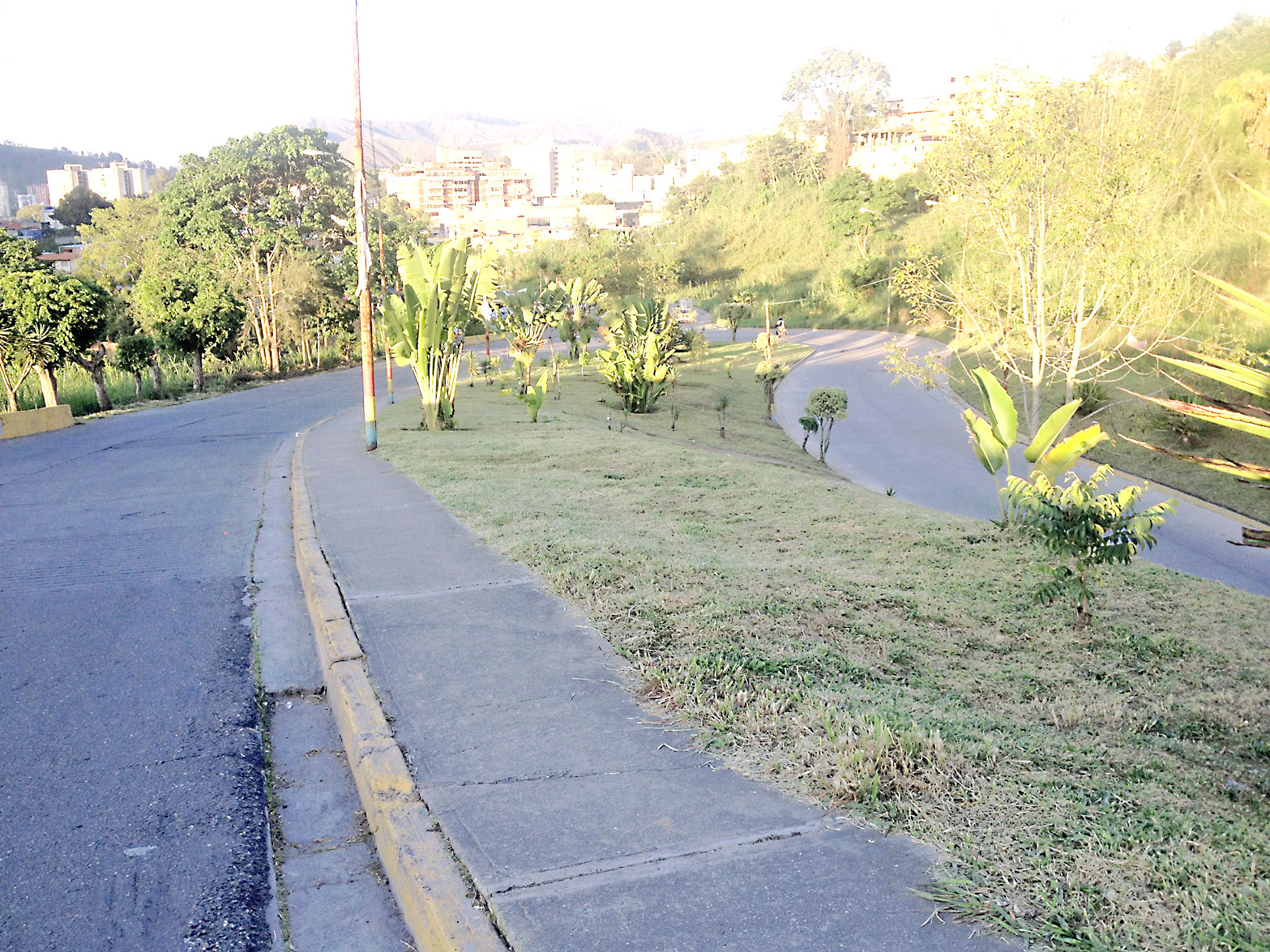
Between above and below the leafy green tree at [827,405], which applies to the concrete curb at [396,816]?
below

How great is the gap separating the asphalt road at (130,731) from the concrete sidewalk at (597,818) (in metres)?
0.76

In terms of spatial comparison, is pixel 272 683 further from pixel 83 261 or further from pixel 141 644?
pixel 83 261

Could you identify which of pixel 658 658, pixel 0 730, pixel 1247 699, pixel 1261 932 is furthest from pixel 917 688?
pixel 0 730

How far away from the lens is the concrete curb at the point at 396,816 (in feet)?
10.4

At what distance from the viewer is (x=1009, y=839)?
3.41 m

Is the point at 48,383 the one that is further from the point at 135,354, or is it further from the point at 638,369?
the point at 638,369

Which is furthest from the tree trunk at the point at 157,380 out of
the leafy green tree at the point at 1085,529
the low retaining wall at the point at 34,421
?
the leafy green tree at the point at 1085,529

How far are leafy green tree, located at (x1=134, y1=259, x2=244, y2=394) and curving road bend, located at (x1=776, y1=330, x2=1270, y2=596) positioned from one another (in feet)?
53.6

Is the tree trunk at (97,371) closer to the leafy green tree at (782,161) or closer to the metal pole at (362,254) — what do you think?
the metal pole at (362,254)

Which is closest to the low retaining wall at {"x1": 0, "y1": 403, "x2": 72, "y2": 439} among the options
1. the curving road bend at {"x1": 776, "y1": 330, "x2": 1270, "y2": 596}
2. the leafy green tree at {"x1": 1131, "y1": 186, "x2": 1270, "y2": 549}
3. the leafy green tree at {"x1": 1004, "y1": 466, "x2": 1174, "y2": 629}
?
the curving road bend at {"x1": 776, "y1": 330, "x2": 1270, "y2": 596}

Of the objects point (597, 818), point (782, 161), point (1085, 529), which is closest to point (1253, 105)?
point (1085, 529)

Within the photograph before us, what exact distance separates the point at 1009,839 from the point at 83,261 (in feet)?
193

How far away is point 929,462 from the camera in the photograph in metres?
22.0

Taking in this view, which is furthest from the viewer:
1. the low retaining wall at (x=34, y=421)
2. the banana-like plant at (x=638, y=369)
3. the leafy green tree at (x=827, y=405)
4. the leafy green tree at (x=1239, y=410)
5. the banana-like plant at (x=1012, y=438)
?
the banana-like plant at (x=638, y=369)
